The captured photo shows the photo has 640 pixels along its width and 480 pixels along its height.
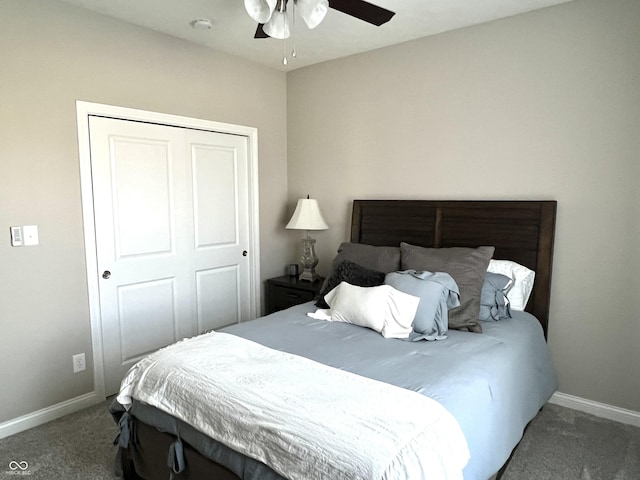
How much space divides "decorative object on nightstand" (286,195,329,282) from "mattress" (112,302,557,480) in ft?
3.68

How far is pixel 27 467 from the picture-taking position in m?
2.23

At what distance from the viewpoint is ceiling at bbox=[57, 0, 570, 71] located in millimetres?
2627

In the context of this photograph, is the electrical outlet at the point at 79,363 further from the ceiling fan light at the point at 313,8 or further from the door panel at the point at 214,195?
the ceiling fan light at the point at 313,8

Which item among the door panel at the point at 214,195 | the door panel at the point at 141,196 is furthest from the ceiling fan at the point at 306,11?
the door panel at the point at 214,195

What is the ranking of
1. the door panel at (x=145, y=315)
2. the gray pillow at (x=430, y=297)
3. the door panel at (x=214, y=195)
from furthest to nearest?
the door panel at (x=214, y=195)
the door panel at (x=145, y=315)
the gray pillow at (x=430, y=297)

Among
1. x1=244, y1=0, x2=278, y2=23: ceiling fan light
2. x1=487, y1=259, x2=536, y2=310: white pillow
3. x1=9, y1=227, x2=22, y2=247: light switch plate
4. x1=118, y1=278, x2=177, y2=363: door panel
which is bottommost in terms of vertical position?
x1=118, y1=278, x2=177, y2=363: door panel

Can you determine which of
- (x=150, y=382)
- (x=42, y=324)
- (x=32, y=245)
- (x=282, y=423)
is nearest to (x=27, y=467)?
(x=42, y=324)

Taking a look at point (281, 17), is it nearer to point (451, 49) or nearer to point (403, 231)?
point (451, 49)

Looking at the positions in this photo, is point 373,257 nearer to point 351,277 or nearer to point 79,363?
point 351,277

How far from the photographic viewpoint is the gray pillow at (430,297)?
7.47ft

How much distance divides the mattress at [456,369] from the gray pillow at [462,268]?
89mm

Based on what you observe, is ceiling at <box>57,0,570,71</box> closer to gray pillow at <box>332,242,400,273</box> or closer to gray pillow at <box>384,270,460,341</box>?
gray pillow at <box>332,242,400,273</box>

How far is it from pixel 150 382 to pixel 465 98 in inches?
103

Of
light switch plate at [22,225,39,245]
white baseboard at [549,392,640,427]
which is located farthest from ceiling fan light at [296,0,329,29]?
white baseboard at [549,392,640,427]
